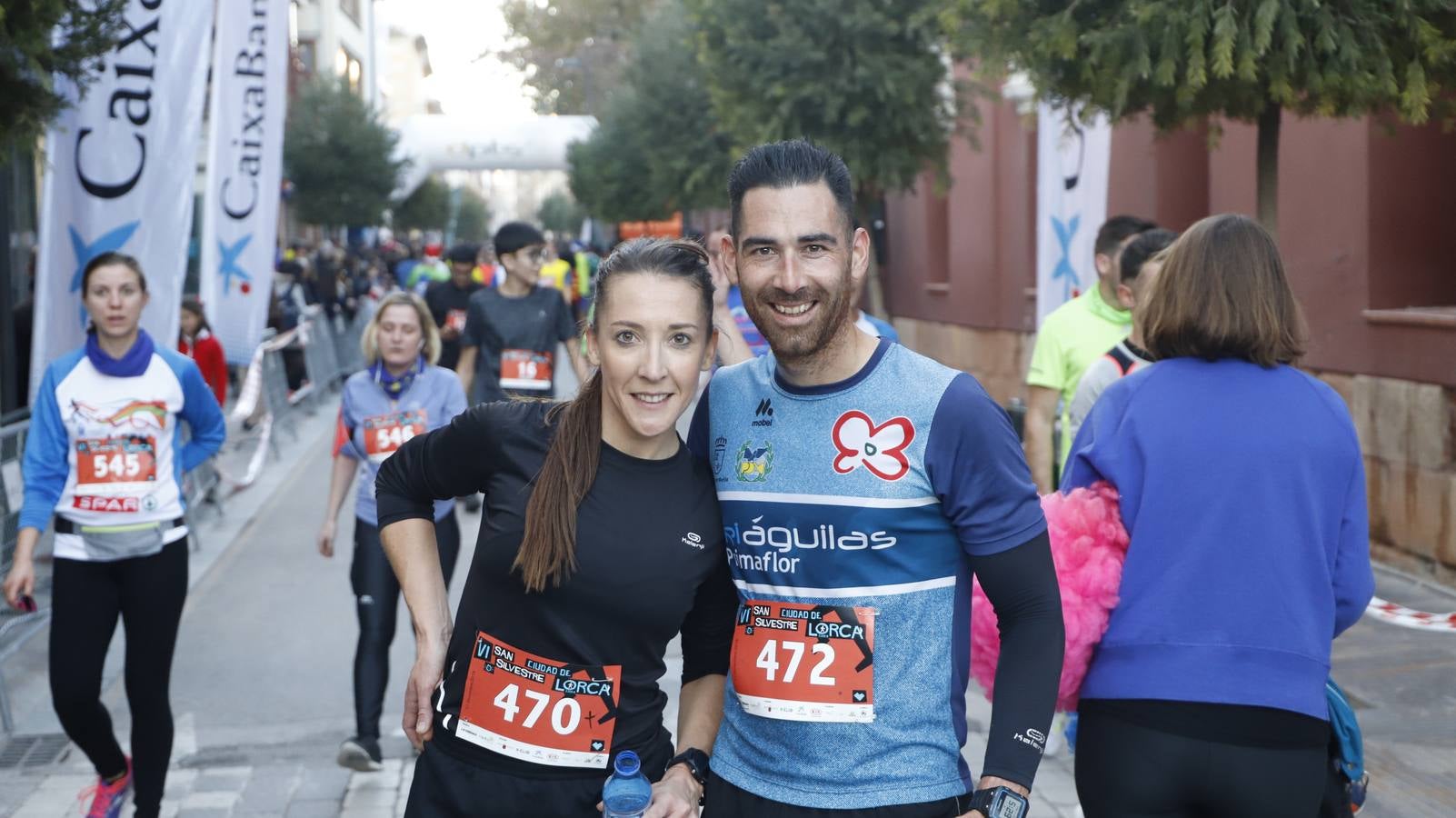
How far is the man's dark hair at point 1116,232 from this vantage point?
5867mm

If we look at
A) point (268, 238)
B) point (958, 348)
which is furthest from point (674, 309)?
point (958, 348)

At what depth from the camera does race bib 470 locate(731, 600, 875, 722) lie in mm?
2482

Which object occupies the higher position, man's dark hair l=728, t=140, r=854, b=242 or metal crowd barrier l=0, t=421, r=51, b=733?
man's dark hair l=728, t=140, r=854, b=242

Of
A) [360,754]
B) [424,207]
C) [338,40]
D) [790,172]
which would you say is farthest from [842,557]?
[424,207]

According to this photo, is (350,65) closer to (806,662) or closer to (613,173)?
(613,173)

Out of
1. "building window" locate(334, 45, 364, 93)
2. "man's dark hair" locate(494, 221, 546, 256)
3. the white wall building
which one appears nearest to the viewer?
"man's dark hair" locate(494, 221, 546, 256)

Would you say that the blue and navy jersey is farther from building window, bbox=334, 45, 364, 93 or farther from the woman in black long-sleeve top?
building window, bbox=334, 45, 364, 93

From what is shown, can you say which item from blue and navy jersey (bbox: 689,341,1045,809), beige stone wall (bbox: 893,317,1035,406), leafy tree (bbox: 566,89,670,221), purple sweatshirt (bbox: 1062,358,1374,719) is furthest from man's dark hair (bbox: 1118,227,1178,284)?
leafy tree (bbox: 566,89,670,221)

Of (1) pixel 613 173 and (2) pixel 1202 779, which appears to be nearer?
(2) pixel 1202 779

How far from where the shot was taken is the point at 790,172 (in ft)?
8.38

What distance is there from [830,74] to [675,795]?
1338 centimetres

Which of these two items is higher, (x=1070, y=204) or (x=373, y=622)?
(x=1070, y=204)

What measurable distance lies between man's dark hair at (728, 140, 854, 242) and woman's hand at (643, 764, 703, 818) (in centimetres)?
90

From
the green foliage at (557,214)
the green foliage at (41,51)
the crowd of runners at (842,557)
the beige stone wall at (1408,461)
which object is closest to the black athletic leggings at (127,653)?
the green foliage at (41,51)
